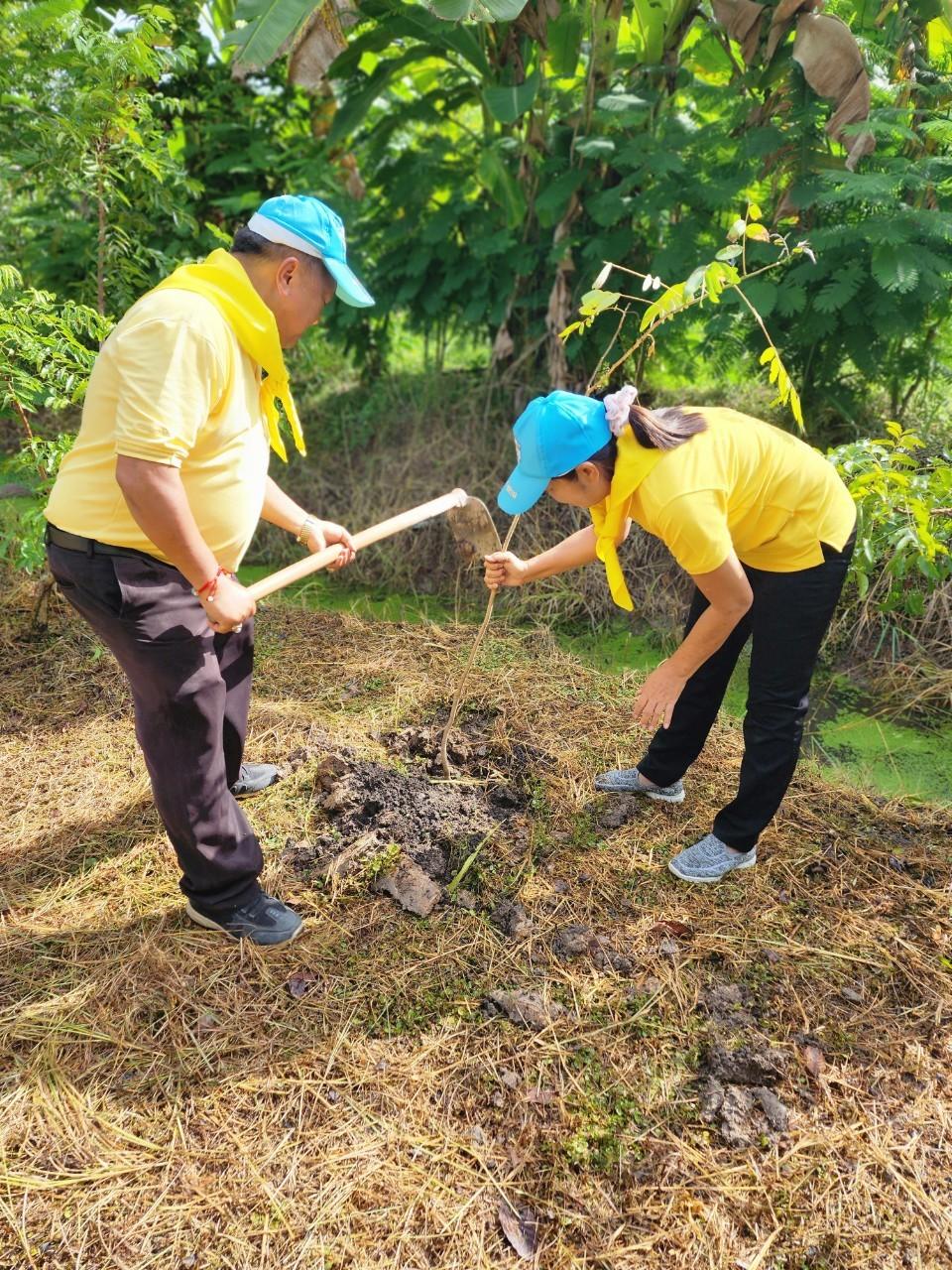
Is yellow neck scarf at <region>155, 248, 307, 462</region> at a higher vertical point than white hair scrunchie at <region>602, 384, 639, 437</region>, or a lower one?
higher

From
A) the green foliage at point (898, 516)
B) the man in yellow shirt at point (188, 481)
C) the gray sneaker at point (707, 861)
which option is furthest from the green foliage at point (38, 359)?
the green foliage at point (898, 516)

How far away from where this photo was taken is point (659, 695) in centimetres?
197

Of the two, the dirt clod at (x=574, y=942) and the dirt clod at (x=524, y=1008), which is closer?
the dirt clod at (x=524, y=1008)

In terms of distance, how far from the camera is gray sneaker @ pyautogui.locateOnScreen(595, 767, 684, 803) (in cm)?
268

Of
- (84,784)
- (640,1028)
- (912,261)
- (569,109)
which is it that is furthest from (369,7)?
(640,1028)

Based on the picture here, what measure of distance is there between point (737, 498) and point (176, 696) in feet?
4.59

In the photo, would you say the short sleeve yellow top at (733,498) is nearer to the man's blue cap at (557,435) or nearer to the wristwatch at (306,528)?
the man's blue cap at (557,435)

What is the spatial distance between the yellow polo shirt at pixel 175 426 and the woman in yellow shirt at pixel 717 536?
63 cm

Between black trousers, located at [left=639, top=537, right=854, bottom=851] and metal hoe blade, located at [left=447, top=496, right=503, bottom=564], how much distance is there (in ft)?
2.36

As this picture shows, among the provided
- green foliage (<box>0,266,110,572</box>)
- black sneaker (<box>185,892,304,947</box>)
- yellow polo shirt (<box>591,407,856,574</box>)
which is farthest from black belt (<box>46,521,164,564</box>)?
green foliage (<box>0,266,110,572</box>)

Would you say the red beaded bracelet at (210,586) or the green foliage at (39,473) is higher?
the red beaded bracelet at (210,586)

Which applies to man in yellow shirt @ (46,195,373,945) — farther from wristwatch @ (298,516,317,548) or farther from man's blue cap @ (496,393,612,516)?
man's blue cap @ (496,393,612,516)

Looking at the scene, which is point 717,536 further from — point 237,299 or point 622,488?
point 237,299

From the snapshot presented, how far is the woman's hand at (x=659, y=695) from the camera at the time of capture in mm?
1949
